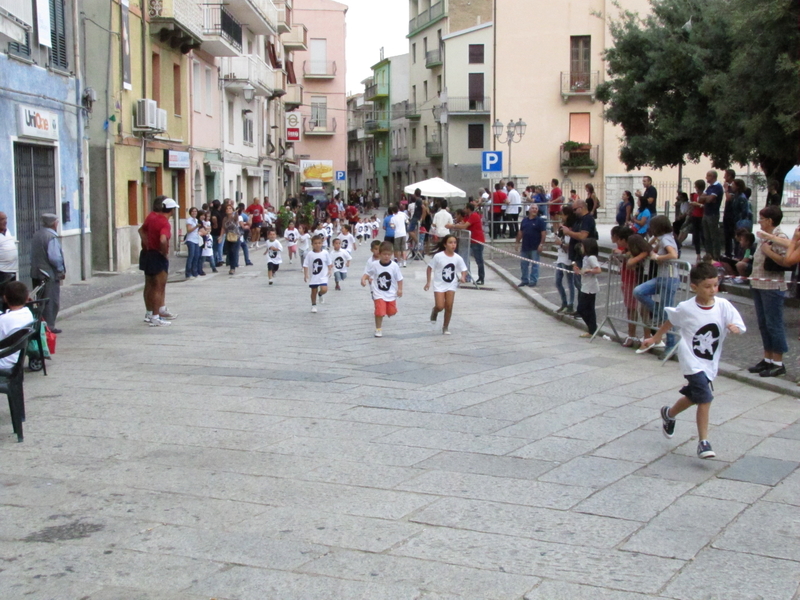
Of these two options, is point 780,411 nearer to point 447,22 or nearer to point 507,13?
point 507,13

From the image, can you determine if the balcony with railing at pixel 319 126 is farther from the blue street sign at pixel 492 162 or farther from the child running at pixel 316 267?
the child running at pixel 316 267

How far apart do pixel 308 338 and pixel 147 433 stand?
16.6 feet

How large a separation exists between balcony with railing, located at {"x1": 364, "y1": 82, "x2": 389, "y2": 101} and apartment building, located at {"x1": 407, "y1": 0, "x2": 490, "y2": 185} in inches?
368

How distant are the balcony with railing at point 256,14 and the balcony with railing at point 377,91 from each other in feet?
129

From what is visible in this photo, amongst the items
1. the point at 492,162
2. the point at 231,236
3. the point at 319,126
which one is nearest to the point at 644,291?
the point at 231,236

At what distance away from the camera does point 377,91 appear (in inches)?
3406

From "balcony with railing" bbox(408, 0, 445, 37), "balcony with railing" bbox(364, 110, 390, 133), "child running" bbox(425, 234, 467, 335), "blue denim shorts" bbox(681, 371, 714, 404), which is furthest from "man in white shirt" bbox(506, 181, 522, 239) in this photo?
"balcony with railing" bbox(364, 110, 390, 133)

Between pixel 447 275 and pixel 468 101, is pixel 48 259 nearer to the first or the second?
pixel 447 275

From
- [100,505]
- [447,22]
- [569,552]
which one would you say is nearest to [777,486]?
[569,552]

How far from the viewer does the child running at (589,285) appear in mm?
12289

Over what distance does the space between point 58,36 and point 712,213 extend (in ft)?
43.0

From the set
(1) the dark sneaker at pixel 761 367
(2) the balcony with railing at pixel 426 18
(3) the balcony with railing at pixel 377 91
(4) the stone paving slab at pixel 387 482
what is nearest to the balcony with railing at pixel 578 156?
(2) the balcony with railing at pixel 426 18

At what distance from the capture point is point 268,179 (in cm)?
4916

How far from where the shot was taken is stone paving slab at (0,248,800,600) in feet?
14.8
